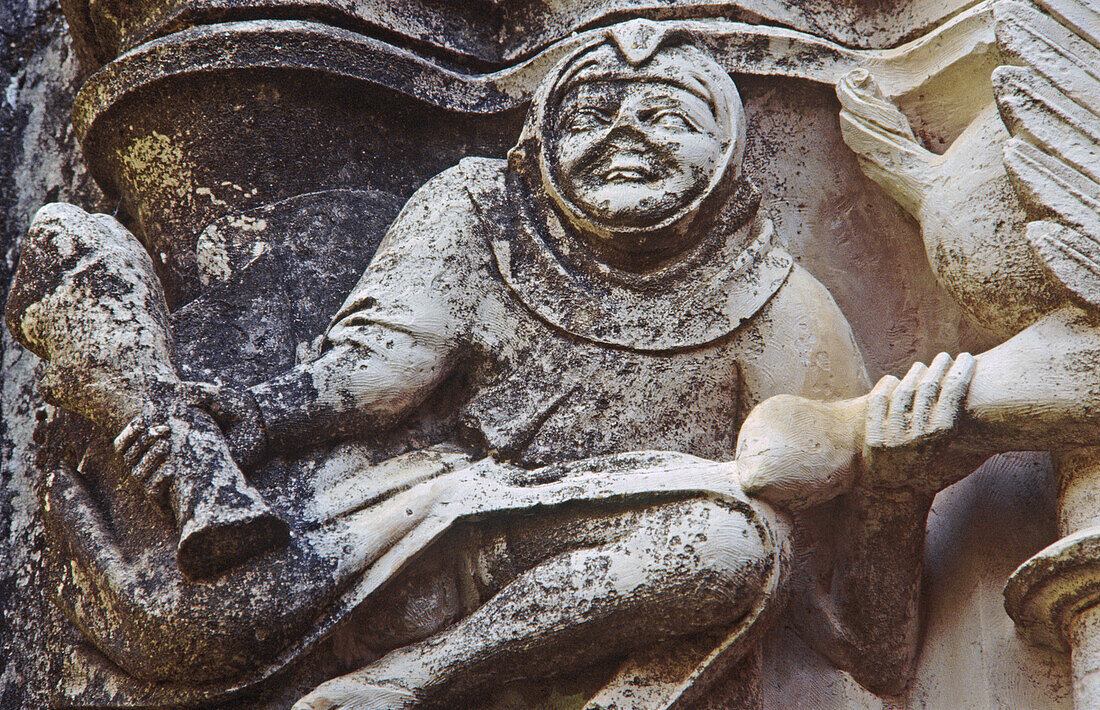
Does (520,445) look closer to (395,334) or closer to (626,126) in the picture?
(395,334)

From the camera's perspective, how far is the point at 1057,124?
2154mm

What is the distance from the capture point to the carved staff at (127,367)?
1990mm

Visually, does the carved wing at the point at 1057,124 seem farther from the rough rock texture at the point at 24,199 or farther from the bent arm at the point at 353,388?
the rough rock texture at the point at 24,199

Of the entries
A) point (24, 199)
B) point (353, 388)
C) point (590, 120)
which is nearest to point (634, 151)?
point (590, 120)

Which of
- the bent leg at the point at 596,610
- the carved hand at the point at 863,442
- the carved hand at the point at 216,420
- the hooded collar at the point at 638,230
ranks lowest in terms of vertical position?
the bent leg at the point at 596,610

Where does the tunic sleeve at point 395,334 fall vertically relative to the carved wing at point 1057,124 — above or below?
below

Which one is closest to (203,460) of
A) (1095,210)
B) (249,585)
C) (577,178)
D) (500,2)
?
(249,585)

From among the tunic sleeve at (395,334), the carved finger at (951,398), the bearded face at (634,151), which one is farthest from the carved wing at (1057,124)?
the tunic sleeve at (395,334)

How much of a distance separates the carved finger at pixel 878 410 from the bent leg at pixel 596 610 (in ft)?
0.98

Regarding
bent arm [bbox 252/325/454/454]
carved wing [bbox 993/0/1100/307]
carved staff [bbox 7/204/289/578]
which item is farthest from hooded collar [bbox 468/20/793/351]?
carved staff [bbox 7/204/289/578]

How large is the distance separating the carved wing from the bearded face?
2.00 feet

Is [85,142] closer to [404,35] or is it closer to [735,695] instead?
[404,35]

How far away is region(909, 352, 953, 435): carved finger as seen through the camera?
209cm

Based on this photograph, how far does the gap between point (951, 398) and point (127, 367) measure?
60.1 inches
